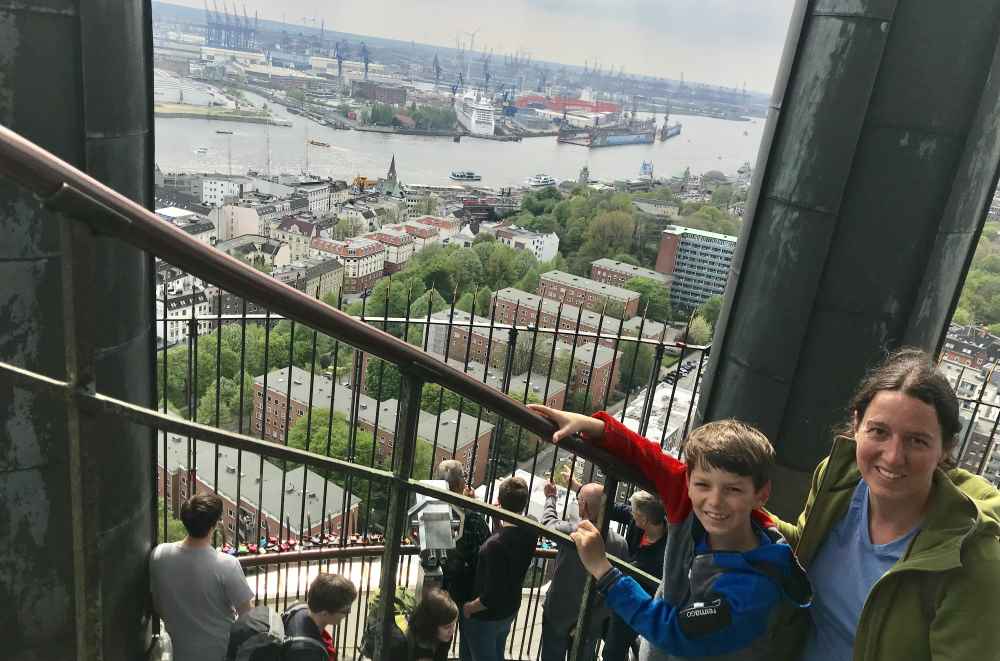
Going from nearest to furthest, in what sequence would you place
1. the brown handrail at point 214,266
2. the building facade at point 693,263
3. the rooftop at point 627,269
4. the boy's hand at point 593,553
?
the brown handrail at point 214,266 → the boy's hand at point 593,553 → the rooftop at point 627,269 → the building facade at point 693,263

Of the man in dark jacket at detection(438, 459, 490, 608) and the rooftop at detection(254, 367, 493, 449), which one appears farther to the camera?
the rooftop at detection(254, 367, 493, 449)

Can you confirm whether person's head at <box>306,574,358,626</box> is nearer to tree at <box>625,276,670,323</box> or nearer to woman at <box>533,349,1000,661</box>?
woman at <box>533,349,1000,661</box>

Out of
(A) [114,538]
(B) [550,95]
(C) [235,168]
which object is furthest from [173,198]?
(B) [550,95]

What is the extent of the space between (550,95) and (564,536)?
10855 cm

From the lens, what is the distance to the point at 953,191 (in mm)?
3129

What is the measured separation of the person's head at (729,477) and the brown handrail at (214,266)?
0.89ft

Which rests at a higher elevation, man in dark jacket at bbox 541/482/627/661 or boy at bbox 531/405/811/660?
boy at bbox 531/405/811/660

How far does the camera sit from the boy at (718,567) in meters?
1.51

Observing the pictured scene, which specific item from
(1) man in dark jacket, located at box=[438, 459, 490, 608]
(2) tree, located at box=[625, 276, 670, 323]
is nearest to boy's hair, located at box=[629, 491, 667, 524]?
(1) man in dark jacket, located at box=[438, 459, 490, 608]

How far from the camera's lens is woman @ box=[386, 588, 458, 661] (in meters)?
2.54

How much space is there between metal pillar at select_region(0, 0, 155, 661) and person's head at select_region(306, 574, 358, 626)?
657 mm

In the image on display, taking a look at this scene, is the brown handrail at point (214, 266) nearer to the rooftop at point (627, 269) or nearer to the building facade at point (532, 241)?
the rooftop at point (627, 269)

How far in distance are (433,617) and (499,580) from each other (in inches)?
12.1

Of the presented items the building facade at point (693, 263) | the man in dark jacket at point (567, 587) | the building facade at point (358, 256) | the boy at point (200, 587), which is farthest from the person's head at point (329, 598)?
the building facade at point (693, 263)
